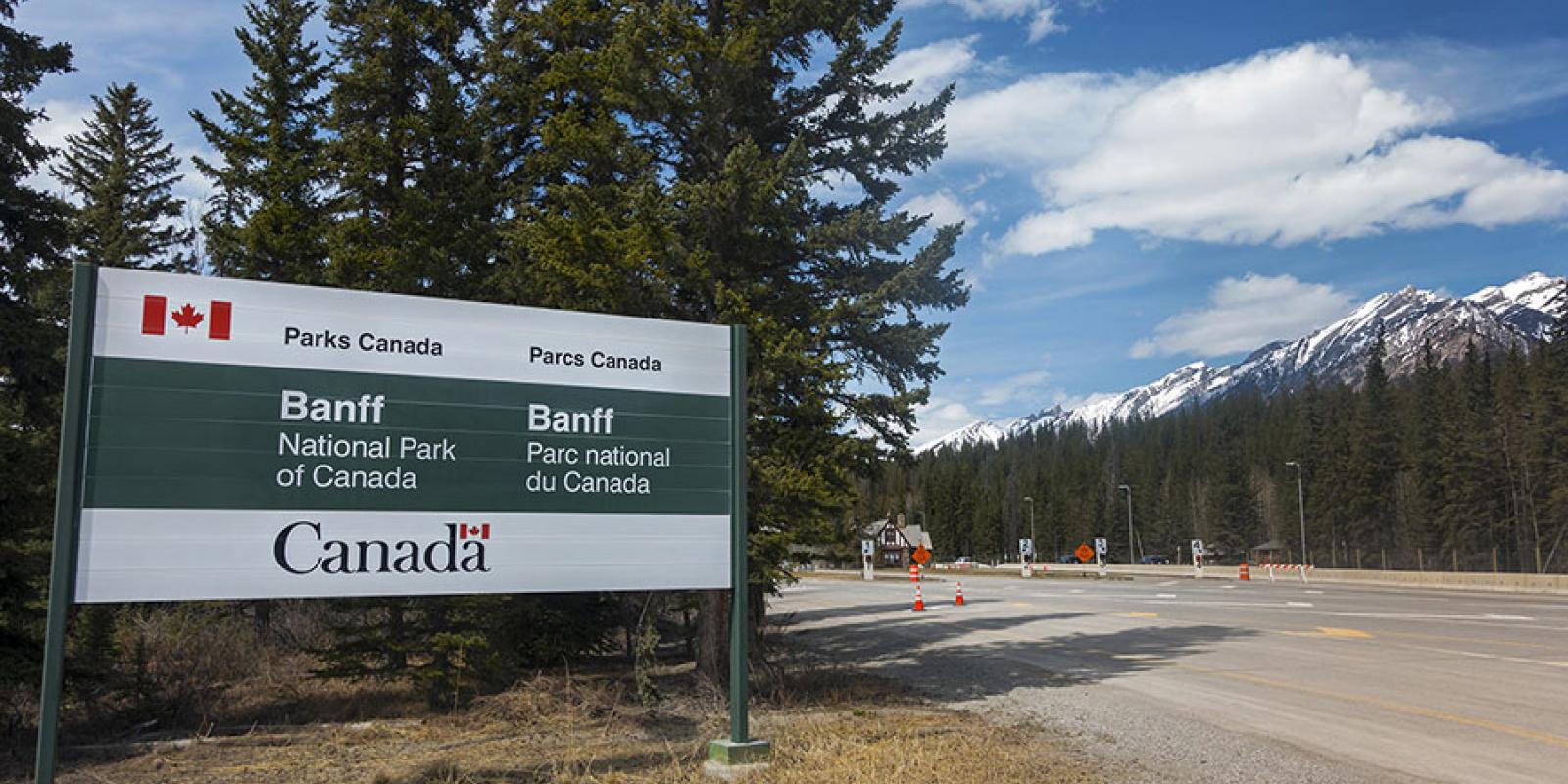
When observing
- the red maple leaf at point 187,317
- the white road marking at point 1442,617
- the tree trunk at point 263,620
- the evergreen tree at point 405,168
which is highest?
the evergreen tree at point 405,168

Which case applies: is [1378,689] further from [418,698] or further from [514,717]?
[418,698]

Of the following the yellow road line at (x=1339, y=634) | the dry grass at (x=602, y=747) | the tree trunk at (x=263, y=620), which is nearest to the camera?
the dry grass at (x=602, y=747)

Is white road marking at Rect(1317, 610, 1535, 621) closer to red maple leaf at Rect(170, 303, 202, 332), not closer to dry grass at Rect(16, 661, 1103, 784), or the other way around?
dry grass at Rect(16, 661, 1103, 784)

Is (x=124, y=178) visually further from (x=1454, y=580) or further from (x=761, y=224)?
(x=1454, y=580)

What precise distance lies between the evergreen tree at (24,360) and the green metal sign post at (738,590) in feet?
22.3

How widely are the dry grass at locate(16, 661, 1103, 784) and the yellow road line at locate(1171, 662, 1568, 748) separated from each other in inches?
171

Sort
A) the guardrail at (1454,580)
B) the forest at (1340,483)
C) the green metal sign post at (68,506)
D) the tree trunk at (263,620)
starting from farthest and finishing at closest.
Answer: the forest at (1340,483) → the guardrail at (1454,580) → the tree trunk at (263,620) → the green metal sign post at (68,506)

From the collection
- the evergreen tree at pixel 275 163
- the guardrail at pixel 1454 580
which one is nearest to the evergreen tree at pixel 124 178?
the evergreen tree at pixel 275 163

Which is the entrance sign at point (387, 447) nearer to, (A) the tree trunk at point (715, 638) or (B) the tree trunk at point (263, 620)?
(A) the tree trunk at point (715, 638)


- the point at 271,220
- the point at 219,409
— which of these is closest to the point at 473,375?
the point at 219,409

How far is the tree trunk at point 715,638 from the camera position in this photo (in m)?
12.1

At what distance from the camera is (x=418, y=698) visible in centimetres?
1229

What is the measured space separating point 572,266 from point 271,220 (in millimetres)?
6760

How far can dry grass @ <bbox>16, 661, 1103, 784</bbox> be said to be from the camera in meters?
7.52
